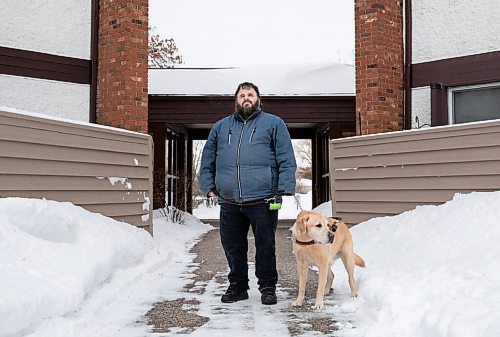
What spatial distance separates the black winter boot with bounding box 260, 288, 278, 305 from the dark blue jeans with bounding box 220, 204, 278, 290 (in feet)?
0.16

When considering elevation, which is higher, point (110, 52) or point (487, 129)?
point (110, 52)

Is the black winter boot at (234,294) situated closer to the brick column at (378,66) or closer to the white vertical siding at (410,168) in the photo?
the white vertical siding at (410,168)

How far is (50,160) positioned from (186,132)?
1357cm

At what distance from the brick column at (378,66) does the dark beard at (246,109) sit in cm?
550

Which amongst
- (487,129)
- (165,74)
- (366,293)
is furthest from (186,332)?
→ (165,74)

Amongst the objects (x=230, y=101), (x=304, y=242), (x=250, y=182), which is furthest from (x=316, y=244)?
(x=230, y=101)

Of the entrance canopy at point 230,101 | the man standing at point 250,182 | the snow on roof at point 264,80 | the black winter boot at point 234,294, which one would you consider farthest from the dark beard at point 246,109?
the snow on roof at point 264,80

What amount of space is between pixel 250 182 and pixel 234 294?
1012 mm

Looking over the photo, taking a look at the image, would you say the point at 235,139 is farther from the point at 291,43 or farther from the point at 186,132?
the point at 291,43

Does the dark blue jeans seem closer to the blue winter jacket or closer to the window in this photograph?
the blue winter jacket

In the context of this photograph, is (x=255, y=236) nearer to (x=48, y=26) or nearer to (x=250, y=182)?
(x=250, y=182)

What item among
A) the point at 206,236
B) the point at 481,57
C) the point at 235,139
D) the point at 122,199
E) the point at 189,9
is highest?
the point at 189,9

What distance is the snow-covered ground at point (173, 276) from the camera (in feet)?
12.9

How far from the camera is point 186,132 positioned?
806 inches
